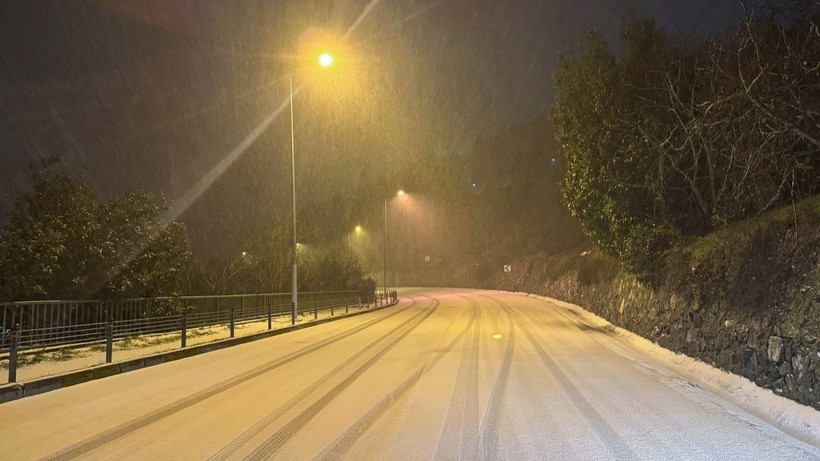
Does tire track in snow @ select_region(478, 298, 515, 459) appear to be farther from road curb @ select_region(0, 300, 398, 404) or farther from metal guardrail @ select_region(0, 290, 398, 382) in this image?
metal guardrail @ select_region(0, 290, 398, 382)

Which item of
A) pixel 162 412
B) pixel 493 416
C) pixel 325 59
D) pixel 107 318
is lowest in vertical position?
pixel 493 416

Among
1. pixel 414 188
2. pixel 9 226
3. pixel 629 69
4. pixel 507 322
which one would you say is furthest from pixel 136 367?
pixel 414 188

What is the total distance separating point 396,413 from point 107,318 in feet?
40.8

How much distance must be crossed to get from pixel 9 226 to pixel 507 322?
16.9 m

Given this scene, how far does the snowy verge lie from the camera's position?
6.30m

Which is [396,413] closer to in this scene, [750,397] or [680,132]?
[750,397]

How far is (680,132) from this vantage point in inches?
632

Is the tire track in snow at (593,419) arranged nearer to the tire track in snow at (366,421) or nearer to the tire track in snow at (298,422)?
the tire track in snow at (366,421)

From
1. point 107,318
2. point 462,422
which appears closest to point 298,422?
point 462,422

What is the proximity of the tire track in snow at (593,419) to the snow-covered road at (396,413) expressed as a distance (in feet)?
0.08

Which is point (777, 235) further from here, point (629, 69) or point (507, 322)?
point (507, 322)

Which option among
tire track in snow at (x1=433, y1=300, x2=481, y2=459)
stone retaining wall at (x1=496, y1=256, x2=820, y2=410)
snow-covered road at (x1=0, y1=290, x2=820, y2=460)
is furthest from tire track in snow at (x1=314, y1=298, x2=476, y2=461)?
stone retaining wall at (x1=496, y1=256, x2=820, y2=410)

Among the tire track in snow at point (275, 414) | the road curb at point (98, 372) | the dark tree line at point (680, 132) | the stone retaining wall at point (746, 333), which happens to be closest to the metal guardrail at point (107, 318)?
the road curb at point (98, 372)

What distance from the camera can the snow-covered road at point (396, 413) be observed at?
5.51m
